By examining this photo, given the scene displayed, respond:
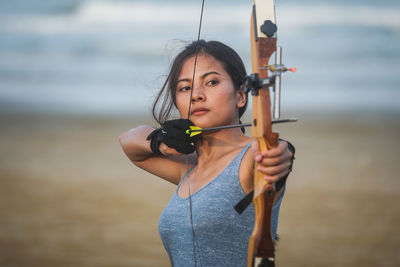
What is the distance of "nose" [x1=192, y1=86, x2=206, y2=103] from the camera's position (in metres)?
2.27

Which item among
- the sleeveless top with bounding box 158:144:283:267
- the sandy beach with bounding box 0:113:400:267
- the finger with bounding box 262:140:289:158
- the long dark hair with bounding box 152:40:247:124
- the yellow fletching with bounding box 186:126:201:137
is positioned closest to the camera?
the finger with bounding box 262:140:289:158

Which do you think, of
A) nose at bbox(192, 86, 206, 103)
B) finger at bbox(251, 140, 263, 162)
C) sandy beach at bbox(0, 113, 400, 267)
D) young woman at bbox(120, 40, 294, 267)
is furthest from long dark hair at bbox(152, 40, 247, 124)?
sandy beach at bbox(0, 113, 400, 267)

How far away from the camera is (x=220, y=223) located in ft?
6.65

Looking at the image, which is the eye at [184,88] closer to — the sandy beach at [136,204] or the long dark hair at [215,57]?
the long dark hair at [215,57]

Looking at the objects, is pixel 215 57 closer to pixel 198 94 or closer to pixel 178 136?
pixel 198 94

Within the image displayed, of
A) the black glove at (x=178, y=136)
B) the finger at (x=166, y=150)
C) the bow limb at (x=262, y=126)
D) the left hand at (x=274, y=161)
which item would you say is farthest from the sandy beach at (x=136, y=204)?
the left hand at (x=274, y=161)

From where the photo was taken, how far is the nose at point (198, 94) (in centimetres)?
227

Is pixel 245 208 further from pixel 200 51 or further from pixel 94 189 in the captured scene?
pixel 94 189

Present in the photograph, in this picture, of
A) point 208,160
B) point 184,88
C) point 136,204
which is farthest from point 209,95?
point 136,204

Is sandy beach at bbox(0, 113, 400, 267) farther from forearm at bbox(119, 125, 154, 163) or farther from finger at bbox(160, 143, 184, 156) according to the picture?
finger at bbox(160, 143, 184, 156)

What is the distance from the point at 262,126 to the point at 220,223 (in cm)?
44

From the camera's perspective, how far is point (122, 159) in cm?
1350

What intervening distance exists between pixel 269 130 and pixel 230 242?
0.51 metres

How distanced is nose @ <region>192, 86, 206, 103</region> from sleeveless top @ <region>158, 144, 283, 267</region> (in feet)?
0.98
